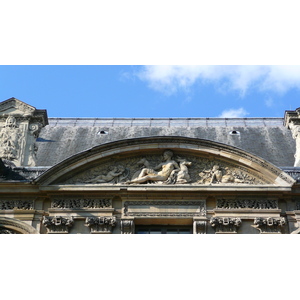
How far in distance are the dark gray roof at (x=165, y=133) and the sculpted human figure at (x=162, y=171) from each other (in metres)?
3.95

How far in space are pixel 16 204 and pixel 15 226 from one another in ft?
2.00

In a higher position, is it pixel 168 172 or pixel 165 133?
pixel 165 133

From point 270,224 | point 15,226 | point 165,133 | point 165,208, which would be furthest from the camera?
point 165,133

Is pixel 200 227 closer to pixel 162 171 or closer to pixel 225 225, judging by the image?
pixel 225 225

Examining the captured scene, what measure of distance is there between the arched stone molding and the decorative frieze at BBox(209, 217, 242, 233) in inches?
162

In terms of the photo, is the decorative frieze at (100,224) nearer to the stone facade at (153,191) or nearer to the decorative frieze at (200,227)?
the stone facade at (153,191)

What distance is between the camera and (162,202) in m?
18.9

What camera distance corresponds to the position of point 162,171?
1945cm

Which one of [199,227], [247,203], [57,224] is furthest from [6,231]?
[247,203]

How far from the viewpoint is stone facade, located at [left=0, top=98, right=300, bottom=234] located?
1856cm

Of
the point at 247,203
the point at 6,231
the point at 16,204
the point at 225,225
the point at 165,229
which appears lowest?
the point at 6,231

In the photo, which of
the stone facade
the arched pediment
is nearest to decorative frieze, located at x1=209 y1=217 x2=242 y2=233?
the stone facade

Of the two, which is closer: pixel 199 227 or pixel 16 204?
pixel 199 227

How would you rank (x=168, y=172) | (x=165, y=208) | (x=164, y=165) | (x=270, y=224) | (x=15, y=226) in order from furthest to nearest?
(x=164, y=165) → (x=168, y=172) → (x=165, y=208) → (x=15, y=226) → (x=270, y=224)
